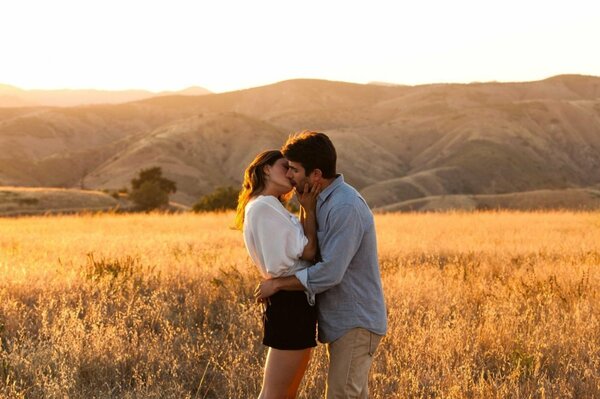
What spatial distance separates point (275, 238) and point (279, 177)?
0.40m

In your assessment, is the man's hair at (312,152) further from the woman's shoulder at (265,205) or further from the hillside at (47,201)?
the hillside at (47,201)

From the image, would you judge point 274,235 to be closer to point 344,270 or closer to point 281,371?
point 344,270

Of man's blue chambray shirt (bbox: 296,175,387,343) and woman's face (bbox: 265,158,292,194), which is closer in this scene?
man's blue chambray shirt (bbox: 296,175,387,343)

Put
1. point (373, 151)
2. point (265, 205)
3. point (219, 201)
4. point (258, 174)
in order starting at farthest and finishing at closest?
point (373, 151)
point (219, 201)
point (258, 174)
point (265, 205)

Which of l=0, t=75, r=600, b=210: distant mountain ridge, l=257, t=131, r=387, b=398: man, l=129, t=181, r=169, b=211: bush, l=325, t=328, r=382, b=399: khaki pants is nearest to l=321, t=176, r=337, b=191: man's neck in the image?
l=257, t=131, r=387, b=398: man

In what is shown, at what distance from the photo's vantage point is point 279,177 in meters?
3.69

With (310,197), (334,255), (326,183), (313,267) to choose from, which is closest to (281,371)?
(313,267)

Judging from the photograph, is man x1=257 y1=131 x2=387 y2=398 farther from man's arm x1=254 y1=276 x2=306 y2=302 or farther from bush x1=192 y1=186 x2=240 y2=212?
bush x1=192 y1=186 x2=240 y2=212

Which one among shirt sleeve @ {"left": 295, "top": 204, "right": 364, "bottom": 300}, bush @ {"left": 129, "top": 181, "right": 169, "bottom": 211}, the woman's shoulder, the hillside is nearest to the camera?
shirt sleeve @ {"left": 295, "top": 204, "right": 364, "bottom": 300}

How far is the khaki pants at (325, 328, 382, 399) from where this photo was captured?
3.61 m

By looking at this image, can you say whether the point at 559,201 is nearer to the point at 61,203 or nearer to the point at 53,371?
the point at 61,203

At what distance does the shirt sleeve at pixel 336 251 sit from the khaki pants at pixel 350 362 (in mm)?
385

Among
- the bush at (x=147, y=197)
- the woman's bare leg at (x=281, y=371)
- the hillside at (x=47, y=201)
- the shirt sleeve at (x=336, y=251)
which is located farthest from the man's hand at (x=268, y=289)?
the bush at (x=147, y=197)

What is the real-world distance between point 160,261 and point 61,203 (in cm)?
3142
